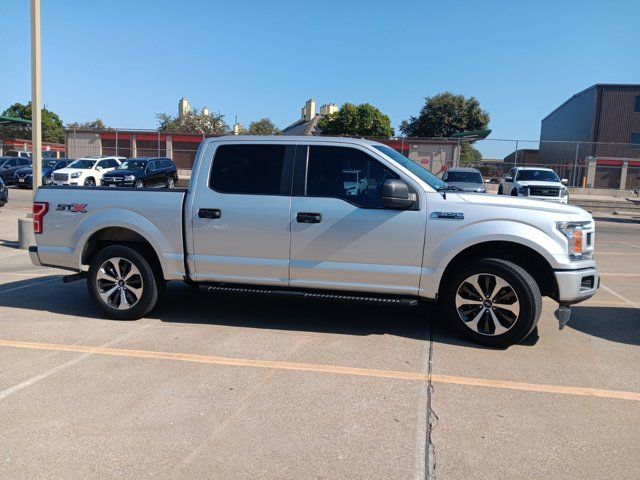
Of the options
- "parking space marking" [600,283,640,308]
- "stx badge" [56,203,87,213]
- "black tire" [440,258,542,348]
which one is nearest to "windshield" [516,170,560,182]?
"parking space marking" [600,283,640,308]

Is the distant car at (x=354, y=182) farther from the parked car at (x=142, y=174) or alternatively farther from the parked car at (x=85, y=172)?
the parked car at (x=85, y=172)

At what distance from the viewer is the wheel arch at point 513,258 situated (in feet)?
16.8

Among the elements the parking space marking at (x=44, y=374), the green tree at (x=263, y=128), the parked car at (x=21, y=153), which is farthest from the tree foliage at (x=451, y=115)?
the parking space marking at (x=44, y=374)

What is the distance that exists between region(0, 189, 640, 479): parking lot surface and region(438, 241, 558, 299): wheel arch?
0.62 meters

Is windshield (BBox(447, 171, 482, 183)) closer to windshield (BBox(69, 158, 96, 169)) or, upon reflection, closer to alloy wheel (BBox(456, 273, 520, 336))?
alloy wheel (BBox(456, 273, 520, 336))

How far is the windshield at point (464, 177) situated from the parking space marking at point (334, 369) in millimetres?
16725

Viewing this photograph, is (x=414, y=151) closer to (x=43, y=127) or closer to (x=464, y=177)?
(x=464, y=177)

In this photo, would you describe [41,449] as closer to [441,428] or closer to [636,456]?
[441,428]

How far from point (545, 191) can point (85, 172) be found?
20491 millimetres

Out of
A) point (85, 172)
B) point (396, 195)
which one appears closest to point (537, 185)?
point (396, 195)

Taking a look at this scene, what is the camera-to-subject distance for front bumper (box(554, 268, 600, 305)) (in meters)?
4.93

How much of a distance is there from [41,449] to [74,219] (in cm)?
321

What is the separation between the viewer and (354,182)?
17.6ft

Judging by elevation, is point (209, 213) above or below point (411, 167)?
below
